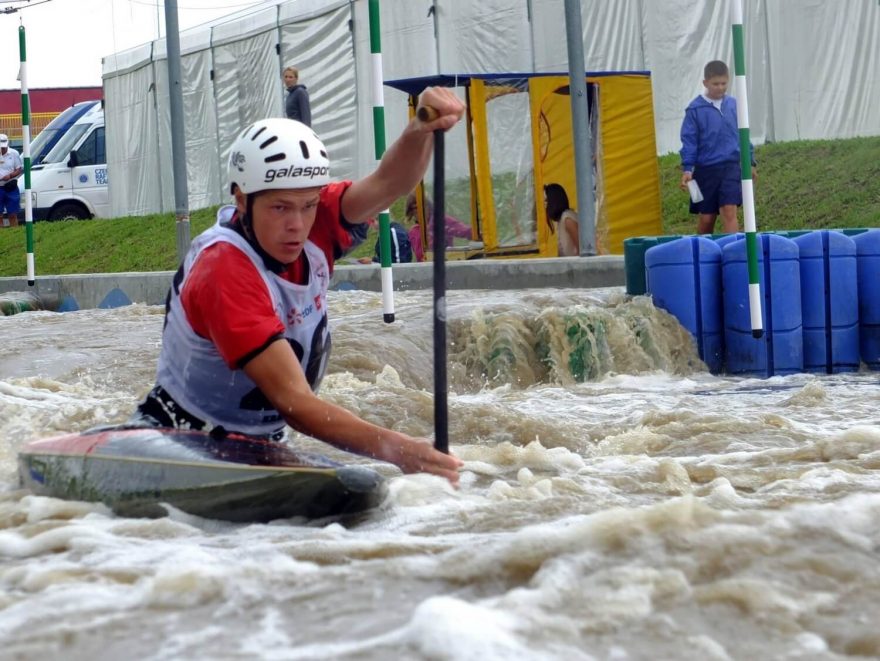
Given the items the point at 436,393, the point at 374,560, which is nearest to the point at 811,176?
the point at 436,393

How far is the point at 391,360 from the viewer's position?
26.0ft

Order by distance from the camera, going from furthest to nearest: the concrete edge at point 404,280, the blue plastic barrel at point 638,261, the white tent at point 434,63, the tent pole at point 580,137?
the white tent at point 434,63
the tent pole at point 580,137
the concrete edge at point 404,280
the blue plastic barrel at point 638,261

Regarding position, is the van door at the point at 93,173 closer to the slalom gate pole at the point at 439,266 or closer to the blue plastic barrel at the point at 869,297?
the blue plastic barrel at the point at 869,297

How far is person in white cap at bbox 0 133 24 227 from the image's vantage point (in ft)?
68.0

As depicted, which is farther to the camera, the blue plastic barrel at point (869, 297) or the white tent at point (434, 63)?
the white tent at point (434, 63)

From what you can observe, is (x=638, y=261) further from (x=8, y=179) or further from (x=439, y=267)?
(x=8, y=179)


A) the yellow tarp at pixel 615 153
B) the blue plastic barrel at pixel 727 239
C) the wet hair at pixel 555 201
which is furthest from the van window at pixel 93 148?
the blue plastic barrel at pixel 727 239

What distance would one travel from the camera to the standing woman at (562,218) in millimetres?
13117

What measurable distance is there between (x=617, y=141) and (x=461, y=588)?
1143cm

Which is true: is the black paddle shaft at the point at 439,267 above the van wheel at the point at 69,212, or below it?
below

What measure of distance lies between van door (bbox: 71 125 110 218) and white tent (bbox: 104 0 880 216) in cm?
96

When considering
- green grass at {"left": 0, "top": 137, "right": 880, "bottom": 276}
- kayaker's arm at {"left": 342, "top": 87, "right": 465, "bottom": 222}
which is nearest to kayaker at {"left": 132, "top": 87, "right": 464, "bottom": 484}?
kayaker's arm at {"left": 342, "top": 87, "right": 465, "bottom": 222}

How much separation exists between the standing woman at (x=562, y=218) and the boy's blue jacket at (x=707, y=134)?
2307mm

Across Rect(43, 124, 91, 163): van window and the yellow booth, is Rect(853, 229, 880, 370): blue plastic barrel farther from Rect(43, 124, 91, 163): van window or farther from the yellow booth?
Rect(43, 124, 91, 163): van window
